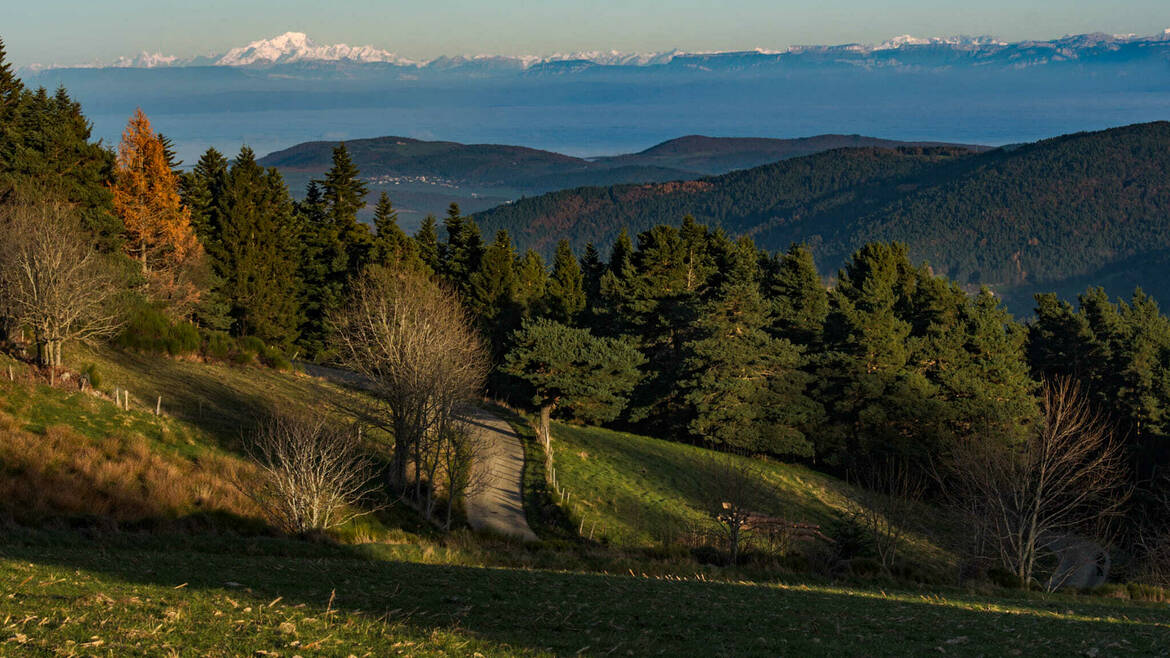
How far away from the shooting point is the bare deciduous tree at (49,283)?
32219 millimetres

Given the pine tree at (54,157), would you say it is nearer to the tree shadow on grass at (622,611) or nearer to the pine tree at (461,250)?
the pine tree at (461,250)

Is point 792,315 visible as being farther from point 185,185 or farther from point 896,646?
point 896,646

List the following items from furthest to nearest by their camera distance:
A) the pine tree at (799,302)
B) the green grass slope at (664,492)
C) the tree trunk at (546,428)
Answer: the pine tree at (799,302) < the tree trunk at (546,428) < the green grass slope at (664,492)

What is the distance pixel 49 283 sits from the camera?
106ft

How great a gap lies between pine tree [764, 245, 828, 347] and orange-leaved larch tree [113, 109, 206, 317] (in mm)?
37166

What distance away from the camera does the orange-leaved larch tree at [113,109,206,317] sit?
5400 centimetres

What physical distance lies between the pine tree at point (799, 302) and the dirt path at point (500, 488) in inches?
938

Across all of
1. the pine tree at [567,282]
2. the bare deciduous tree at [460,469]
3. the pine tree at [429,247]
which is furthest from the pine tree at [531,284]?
the bare deciduous tree at [460,469]

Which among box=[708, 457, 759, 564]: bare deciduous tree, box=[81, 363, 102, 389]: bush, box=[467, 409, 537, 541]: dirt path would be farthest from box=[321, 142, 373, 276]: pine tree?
box=[708, 457, 759, 564]: bare deciduous tree

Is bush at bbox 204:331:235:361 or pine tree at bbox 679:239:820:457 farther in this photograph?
pine tree at bbox 679:239:820:457

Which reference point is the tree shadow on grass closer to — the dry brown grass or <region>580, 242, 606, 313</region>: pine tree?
the dry brown grass

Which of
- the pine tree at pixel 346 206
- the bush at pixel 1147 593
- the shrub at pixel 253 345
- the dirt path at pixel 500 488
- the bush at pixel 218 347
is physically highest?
the pine tree at pixel 346 206

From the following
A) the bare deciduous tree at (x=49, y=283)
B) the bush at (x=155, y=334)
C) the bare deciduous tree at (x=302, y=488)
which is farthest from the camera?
the bush at (x=155, y=334)

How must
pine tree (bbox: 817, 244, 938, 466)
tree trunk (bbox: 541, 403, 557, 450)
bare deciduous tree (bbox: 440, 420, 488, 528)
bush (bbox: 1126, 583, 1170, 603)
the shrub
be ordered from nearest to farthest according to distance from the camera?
bush (bbox: 1126, 583, 1170, 603) < bare deciduous tree (bbox: 440, 420, 488, 528) < tree trunk (bbox: 541, 403, 557, 450) < pine tree (bbox: 817, 244, 938, 466) < the shrub
